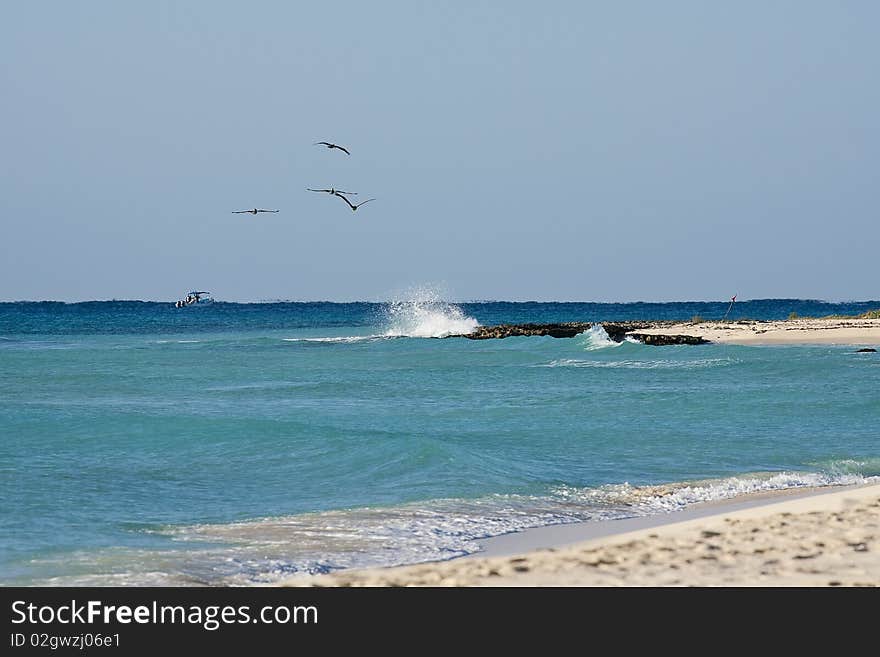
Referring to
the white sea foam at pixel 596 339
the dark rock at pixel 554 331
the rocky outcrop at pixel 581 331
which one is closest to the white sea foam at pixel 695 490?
the white sea foam at pixel 596 339

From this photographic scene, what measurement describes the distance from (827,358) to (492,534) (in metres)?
30.6

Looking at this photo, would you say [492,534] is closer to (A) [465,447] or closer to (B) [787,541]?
(B) [787,541]

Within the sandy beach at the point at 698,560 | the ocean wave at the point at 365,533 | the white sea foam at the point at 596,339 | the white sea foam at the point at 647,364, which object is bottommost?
the ocean wave at the point at 365,533

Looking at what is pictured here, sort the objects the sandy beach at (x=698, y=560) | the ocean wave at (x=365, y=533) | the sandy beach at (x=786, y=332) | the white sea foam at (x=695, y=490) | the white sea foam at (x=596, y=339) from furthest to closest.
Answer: the white sea foam at (x=596, y=339)
the sandy beach at (x=786, y=332)
the white sea foam at (x=695, y=490)
the ocean wave at (x=365, y=533)
the sandy beach at (x=698, y=560)

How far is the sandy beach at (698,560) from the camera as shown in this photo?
865cm

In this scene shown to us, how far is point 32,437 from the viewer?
19812 millimetres

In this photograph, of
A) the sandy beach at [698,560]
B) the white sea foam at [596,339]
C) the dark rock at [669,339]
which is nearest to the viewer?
→ the sandy beach at [698,560]

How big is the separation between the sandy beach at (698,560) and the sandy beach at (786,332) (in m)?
39.5

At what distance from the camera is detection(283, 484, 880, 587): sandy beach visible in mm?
8648

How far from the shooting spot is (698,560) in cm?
930

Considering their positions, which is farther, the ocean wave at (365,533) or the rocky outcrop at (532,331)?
the rocky outcrop at (532,331)

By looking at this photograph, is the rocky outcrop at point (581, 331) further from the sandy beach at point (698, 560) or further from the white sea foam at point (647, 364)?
the sandy beach at point (698, 560)

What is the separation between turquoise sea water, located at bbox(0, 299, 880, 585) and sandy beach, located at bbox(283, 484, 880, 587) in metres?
1.08

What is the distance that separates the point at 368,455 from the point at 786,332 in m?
39.1
